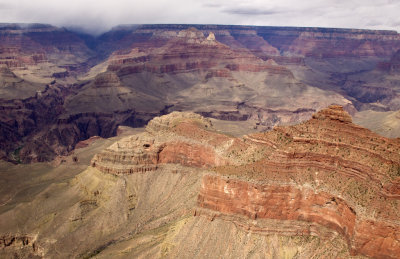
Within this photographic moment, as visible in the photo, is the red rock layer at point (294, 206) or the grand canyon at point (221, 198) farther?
the grand canyon at point (221, 198)

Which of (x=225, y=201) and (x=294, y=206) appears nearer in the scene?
(x=294, y=206)

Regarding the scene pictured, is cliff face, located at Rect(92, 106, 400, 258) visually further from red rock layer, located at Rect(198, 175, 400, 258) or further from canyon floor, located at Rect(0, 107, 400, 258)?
canyon floor, located at Rect(0, 107, 400, 258)

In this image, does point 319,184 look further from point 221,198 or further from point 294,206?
point 221,198

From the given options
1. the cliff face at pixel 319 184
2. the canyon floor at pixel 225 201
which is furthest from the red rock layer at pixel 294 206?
the canyon floor at pixel 225 201

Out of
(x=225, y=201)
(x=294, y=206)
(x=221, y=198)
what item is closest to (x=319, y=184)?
(x=294, y=206)

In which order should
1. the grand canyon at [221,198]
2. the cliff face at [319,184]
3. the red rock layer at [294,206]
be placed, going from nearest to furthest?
1. the red rock layer at [294,206]
2. the cliff face at [319,184]
3. the grand canyon at [221,198]

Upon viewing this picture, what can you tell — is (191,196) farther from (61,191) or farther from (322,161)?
(61,191)

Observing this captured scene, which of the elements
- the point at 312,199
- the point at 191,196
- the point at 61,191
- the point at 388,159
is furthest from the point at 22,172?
the point at 388,159

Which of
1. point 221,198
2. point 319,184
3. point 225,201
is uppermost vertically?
point 319,184

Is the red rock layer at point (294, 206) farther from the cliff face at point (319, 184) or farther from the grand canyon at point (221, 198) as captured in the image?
the grand canyon at point (221, 198)
